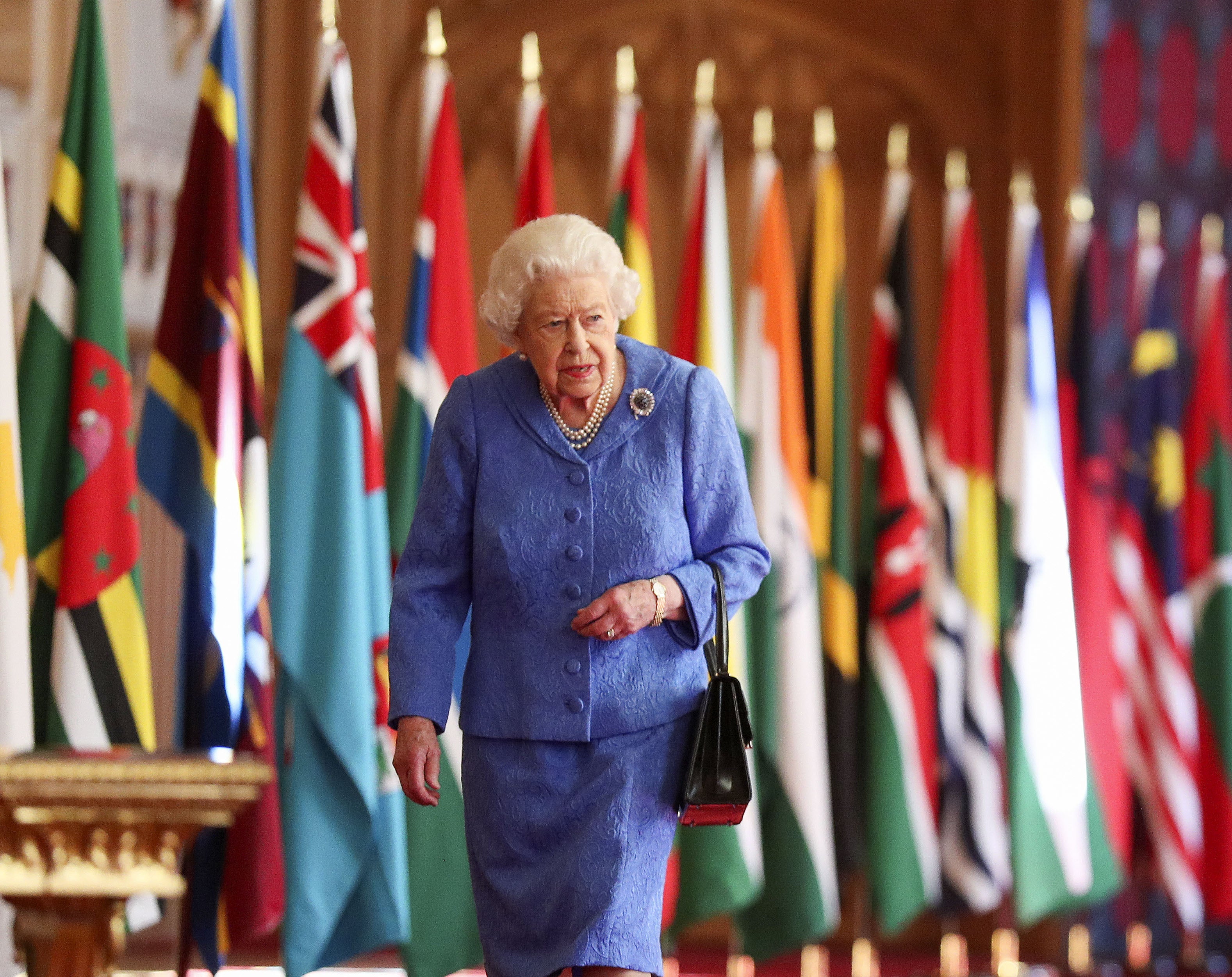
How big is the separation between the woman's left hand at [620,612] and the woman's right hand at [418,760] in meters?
0.31

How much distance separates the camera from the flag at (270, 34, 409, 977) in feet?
13.6

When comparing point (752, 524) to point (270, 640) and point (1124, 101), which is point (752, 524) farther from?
point (1124, 101)

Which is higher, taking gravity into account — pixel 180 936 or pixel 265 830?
pixel 265 830

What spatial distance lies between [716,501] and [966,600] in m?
2.58

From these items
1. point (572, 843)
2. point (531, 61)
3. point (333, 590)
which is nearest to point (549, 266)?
point (572, 843)

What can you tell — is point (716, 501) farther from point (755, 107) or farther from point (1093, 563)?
point (755, 107)

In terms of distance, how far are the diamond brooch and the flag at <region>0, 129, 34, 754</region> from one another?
167 cm

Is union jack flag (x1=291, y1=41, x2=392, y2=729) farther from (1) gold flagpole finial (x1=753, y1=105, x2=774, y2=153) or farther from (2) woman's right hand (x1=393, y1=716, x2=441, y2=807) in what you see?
(2) woman's right hand (x1=393, y1=716, x2=441, y2=807)

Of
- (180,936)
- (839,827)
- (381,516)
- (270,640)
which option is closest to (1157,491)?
(839,827)

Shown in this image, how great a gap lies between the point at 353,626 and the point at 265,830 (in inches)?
22.2

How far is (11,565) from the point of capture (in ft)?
Answer: 11.9

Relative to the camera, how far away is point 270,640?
419 cm

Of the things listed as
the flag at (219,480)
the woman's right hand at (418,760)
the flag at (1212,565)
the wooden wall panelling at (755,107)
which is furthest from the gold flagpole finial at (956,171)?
the woman's right hand at (418,760)

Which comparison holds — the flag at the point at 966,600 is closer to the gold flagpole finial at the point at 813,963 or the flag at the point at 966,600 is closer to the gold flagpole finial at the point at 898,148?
the gold flagpole finial at the point at 898,148
